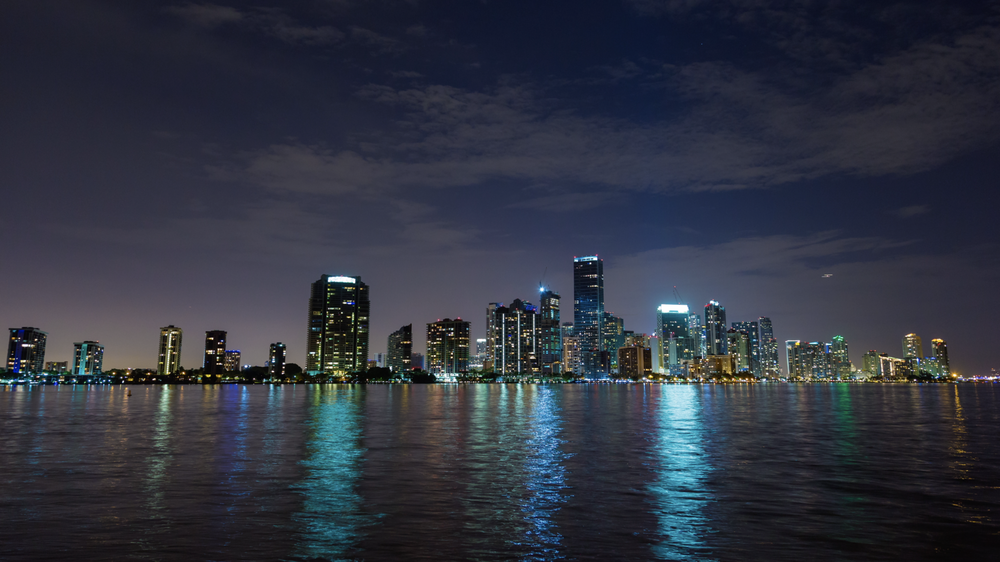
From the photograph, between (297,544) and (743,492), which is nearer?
(297,544)

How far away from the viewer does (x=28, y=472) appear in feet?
104

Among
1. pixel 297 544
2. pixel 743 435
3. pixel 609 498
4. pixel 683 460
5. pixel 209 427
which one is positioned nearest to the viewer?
pixel 297 544

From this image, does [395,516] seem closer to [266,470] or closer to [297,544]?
[297,544]

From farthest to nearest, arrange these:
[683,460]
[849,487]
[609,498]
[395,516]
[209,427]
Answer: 1. [209,427]
2. [683,460]
3. [849,487]
4. [609,498]
5. [395,516]

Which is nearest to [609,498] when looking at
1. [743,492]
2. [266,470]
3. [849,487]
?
[743,492]

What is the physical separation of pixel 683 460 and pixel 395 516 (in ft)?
68.7

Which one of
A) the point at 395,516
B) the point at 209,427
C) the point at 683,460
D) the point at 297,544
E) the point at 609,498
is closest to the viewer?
the point at 297,544

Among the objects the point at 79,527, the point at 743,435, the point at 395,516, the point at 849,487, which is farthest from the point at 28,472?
the point at 743,435

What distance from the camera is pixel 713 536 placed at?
19.3 metres

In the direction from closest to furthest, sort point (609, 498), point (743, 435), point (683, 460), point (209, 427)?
point (609, 498), point (683, 460), point (743, 435), point (209, 427)

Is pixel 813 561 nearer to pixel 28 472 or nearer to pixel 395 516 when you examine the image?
pixel 395 516

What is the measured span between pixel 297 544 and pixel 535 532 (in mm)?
7299

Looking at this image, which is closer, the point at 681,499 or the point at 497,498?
the point at 681,499

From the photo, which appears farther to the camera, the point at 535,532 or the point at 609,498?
the point at 609,498
